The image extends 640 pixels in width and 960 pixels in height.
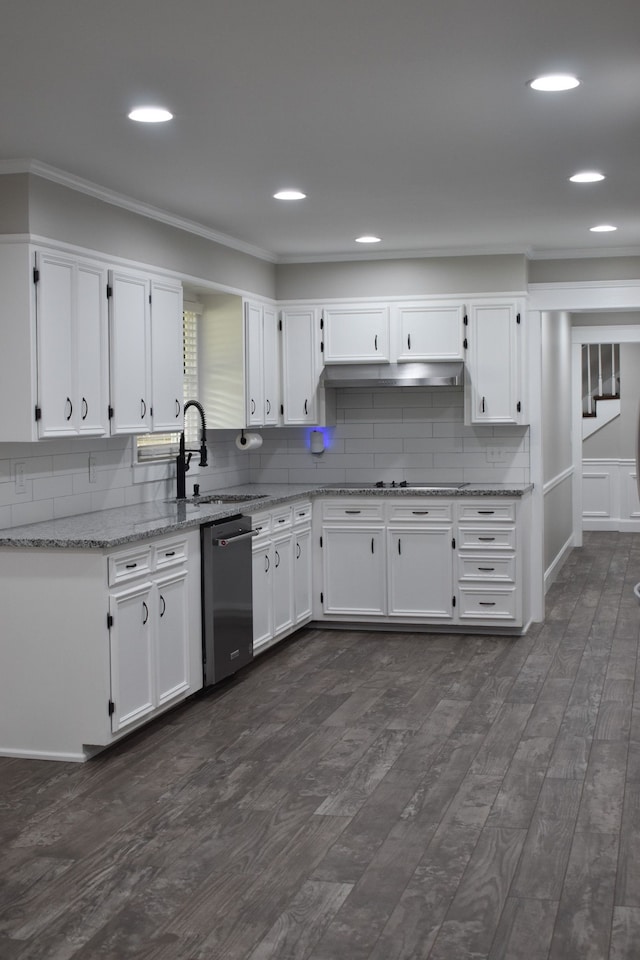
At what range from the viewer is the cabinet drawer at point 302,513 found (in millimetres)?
6785

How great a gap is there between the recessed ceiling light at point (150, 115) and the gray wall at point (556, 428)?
4413 mm

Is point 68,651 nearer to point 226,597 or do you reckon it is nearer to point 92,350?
point 226,597

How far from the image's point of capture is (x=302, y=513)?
692 cm

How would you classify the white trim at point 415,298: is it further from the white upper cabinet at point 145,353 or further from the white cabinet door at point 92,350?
the white cabinet door at point 92,350

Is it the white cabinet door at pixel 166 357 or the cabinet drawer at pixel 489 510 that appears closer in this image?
the white cabinet door at pixel 166 357

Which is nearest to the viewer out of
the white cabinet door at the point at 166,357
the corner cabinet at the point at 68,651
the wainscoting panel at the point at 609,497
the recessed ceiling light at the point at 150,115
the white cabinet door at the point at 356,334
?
the recessed ceiling light at the point at 150,115

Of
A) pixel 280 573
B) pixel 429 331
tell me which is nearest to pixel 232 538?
pixel 280 573

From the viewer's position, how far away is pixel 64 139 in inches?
164

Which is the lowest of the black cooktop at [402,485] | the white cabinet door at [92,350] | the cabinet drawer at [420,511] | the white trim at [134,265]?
the cabinet drawer at [420,511]


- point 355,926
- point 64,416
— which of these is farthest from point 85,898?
point 64,416

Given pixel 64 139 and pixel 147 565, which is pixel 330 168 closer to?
pixel 64 139

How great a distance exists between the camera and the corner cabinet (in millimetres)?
4406

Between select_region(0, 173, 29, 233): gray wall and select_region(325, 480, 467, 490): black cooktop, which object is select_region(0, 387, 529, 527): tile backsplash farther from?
select_region(0, 173, 29, 233): gray wall

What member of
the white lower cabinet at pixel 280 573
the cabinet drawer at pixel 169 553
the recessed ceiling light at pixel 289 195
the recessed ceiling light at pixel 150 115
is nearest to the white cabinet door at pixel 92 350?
the cabinet drawer at pixel 169 553
